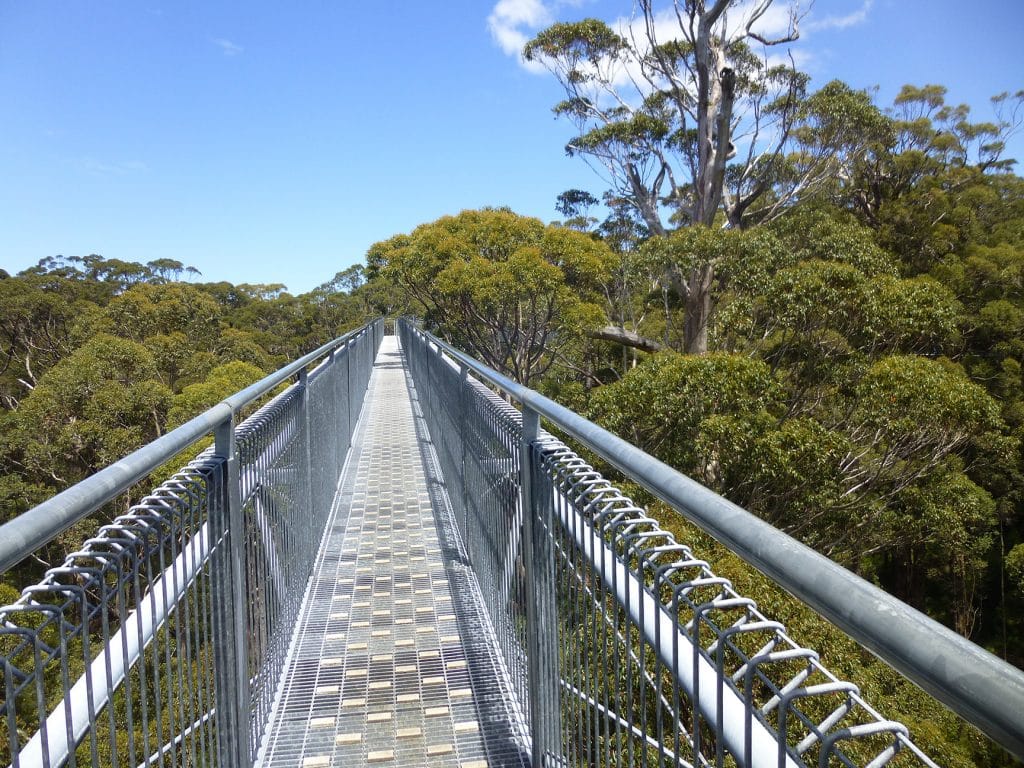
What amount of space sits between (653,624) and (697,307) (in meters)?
17.6

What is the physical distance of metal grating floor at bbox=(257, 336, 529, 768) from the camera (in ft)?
10.0

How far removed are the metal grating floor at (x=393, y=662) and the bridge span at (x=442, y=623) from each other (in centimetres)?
2

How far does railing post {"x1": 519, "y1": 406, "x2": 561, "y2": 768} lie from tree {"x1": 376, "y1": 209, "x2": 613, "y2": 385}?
14.8 metres

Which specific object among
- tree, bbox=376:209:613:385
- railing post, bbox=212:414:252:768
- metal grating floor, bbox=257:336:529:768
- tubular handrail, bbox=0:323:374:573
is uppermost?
tree, bbox=376:209:613:385

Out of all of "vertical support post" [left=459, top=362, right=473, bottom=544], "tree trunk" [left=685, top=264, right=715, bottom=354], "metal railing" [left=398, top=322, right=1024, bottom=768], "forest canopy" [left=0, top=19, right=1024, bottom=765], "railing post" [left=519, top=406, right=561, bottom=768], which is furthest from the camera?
"tree trunk" [left=685, top=264, right=715, bottom=354]

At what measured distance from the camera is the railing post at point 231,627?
93.9 inches

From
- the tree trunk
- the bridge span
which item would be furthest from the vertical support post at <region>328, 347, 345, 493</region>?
the tree trunk

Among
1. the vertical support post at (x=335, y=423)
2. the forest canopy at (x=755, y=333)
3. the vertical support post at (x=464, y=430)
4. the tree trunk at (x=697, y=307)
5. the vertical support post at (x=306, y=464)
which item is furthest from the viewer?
the tree trunk at (x=697, y=307)

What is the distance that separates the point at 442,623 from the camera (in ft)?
13.8

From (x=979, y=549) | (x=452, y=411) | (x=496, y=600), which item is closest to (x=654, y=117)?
(x=979, y=549)

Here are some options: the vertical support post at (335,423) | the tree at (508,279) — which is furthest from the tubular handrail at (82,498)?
the tree at (508,279)

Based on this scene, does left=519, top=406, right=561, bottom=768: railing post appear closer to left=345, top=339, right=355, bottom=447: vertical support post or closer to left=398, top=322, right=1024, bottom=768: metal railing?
left=398, top=322, right=1024, bottom=768: metal railing

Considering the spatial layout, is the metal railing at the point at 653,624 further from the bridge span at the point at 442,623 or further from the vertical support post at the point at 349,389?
the vertical support post at the point at 349,389

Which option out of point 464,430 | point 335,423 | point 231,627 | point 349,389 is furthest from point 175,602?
point 349,389
